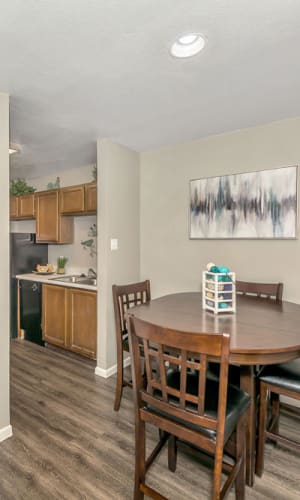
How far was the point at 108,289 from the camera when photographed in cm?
293

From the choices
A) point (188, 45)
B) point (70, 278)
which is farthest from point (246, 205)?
point (70, 278)

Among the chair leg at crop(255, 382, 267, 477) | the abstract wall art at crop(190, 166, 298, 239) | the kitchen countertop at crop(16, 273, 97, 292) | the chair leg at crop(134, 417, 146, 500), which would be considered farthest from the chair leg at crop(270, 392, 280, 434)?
the kitchen countertop at crop(16, 273, 97, 292)

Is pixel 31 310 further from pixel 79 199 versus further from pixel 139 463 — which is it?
pixel 139 463

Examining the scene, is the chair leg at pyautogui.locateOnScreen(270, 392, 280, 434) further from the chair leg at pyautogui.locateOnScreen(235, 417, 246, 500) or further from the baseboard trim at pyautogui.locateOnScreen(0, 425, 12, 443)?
the baseboard trim at pyautogui.locateOnScreen(0, 425, 12, 443)

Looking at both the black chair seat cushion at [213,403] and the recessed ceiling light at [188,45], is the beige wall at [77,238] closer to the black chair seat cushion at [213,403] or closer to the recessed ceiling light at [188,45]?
the recessed ceiling light at [188,45]

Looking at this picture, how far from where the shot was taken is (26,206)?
4.32m

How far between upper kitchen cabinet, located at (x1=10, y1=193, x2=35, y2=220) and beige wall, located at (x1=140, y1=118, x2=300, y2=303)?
1.87m

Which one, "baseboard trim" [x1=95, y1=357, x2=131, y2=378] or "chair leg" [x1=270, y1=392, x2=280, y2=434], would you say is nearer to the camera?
"chair leg" [x1=270, y1=392, x2=280, y2=434]

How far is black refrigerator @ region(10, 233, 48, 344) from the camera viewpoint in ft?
12.4

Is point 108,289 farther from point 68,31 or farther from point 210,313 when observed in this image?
point 68,31

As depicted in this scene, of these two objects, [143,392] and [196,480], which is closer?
[143,392]

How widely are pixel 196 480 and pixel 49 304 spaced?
8.38 ft

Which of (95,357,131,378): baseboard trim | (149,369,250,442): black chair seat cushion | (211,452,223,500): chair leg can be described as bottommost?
(95,357,131,378): baseboard trim

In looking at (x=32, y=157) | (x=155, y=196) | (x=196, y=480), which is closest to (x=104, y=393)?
(x=196, y=480)
